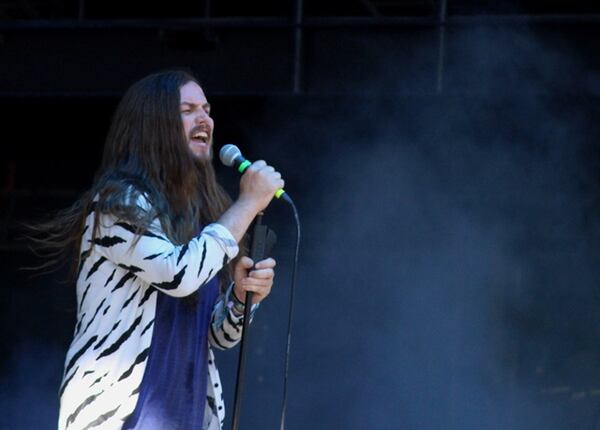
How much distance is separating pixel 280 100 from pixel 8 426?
2.26 metres

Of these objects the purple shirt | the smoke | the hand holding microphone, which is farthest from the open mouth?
the smoke

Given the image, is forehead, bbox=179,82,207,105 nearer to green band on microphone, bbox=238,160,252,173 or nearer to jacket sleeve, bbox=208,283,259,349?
green band on microphone, bbox=238,160,252,173

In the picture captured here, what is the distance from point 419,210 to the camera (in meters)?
5.02

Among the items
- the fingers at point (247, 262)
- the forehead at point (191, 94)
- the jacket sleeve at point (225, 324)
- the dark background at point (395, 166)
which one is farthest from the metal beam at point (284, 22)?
the fingers at point (247, 262)

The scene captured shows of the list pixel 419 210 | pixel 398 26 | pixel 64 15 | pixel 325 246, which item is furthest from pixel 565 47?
pixel 64 15

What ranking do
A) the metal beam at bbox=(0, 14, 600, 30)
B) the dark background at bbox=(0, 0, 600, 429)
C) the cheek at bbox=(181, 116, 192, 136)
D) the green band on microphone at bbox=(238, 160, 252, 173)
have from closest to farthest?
the green band on microphone at bbox=(238, 160, 252, 173), the cheek at bbox=(181, 116, 192, 136), the metal beam at bbox=(0, 14, 600, 30), the dark background at bbox=(0, 0, 600, 429)

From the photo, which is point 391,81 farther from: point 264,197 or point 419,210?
point 264,197

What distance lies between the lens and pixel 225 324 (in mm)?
2430

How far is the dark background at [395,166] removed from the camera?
4.58 m

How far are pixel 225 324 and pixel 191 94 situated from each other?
0.49 metres

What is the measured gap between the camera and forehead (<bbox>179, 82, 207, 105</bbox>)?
7.98 feet

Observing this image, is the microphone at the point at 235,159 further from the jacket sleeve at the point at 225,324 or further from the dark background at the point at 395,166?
the dark background at the point at 395,166

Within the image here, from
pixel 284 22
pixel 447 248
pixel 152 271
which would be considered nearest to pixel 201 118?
pixel 152 271

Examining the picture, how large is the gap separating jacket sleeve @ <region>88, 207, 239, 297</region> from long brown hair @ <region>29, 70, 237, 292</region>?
2.0 inches
